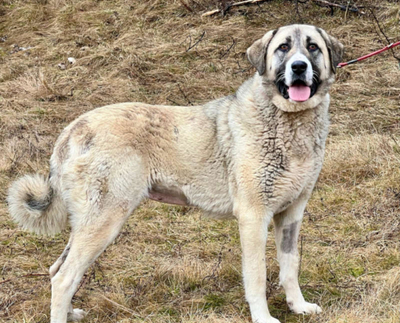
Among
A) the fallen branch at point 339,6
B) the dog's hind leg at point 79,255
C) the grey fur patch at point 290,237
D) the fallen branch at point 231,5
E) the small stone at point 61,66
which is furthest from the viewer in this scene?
the fallen branch at point 231,5

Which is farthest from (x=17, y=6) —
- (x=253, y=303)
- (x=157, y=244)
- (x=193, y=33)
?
(x=253, y=303)

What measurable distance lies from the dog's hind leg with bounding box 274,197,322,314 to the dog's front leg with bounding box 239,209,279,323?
0.28 metres

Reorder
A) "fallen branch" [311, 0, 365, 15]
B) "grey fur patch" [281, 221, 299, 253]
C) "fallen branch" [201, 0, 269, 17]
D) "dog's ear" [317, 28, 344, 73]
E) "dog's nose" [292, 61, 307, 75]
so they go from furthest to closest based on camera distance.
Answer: "fallen branch" [201, 0, 269, 17]
"fallen branch" [311, 0, 365, 15]
"grey fur patch" [281, 221, 299, 253]
"dog's ear" [317, 28, 344, 73]
"dog's nose" [292, 61, 307, 75]

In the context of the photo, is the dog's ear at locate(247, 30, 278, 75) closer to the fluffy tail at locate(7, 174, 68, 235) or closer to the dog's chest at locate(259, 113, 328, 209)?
the dog's chest at locate(259, 113, 328, 209)

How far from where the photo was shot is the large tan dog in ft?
12.4

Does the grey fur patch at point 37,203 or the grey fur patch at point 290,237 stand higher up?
the grey fur patch at point 37,203

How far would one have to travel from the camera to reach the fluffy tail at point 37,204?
3.98 m

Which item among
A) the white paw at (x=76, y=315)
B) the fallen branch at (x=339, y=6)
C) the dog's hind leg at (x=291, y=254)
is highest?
the dog's hind leg at (x=291, y=254)

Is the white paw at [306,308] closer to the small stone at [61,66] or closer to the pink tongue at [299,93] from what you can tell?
the pink tongue at [299,93]

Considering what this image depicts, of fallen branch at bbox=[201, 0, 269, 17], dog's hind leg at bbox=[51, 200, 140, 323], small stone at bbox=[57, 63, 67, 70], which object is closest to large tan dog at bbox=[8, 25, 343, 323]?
dog's hind leg at bbox=[51, 200, 140, 323]

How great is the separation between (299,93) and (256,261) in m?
1.09

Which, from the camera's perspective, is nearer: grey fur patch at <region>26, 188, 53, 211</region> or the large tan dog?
the large tan dog

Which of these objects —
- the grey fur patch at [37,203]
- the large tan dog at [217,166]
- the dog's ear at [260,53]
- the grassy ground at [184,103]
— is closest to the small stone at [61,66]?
the grassy ground at [184,103]

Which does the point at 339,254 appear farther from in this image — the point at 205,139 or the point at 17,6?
the point at 17,6
